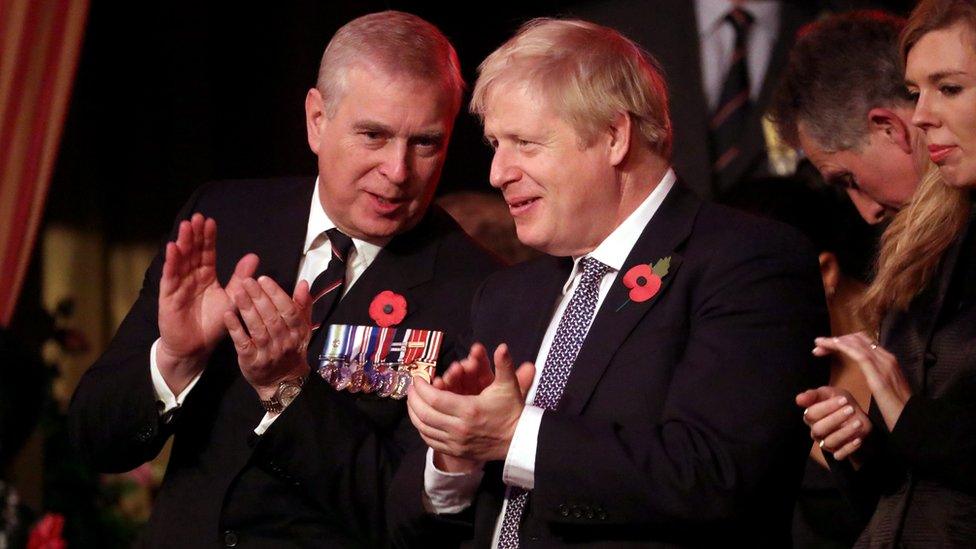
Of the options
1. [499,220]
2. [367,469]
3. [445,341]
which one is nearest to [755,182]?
[499,220]

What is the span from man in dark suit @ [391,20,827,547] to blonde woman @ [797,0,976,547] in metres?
0.12

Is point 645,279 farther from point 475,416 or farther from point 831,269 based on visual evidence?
point 831,269

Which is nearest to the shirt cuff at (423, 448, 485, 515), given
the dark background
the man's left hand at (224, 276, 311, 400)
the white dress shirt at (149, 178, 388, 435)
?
the man's left hand at (224, 276, 311, 400)

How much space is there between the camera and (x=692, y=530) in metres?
2.36

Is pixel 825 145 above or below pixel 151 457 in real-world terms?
above

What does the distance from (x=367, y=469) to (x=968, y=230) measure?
1.27 m

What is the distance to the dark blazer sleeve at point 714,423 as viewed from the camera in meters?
2.28

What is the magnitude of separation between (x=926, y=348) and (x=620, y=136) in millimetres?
670

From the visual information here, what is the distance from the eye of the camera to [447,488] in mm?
2570

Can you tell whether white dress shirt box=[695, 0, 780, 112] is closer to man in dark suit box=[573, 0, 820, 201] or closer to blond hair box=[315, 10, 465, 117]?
man in dark suit box=[573, 0, 820, 201]

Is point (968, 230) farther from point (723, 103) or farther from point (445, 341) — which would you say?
→ point (723, 103)

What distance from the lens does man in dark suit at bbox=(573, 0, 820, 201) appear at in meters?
4.49

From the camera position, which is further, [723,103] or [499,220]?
[723,103]

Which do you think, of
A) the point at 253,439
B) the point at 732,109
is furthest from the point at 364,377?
the point at 732,109
